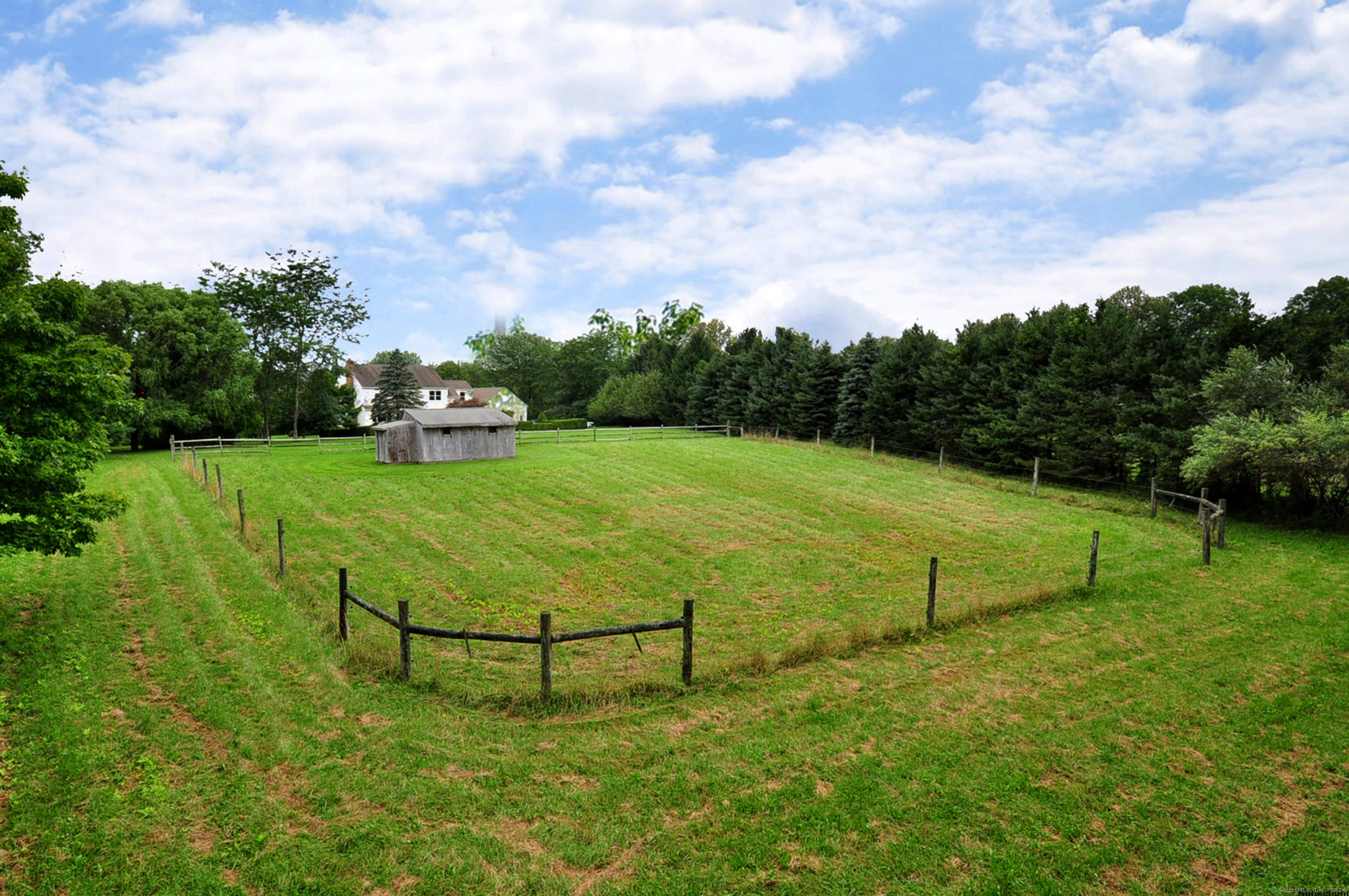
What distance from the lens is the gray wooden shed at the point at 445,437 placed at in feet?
117

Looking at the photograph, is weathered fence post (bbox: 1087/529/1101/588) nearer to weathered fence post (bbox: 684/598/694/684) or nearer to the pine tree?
weathered fence post (bbox: 684/598/694/684)

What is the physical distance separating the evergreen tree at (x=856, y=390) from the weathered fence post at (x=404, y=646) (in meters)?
37.3

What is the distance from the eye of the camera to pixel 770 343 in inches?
2206

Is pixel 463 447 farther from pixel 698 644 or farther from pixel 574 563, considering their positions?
pixel 698 644

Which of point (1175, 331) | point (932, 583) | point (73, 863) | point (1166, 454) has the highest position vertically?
point (1175, 331)

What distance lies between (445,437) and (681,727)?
31.1m

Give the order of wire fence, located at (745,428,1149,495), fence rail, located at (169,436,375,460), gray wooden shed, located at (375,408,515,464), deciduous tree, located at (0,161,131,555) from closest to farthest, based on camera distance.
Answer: deciduous tree, located at (0,161,131,555) → wire fence, located at (745,428,1149,495) → gray wooden shed, located at (375,408,515,464) → fence rail, located at (169,436,375,460)

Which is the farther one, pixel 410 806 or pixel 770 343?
pixel 770 343

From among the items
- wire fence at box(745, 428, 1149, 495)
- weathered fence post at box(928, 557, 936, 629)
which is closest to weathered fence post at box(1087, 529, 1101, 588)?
weathered fence post at box(928, 557, 936, 629)

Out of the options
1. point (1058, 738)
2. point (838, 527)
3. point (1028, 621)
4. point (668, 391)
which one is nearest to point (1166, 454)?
point (838, 527)

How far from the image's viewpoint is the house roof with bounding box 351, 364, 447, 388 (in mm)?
83375

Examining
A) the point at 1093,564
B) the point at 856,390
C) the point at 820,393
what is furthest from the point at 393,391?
the point at 1093,564

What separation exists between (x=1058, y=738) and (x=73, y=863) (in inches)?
403

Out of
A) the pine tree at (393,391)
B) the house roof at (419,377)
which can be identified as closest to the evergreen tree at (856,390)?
the pine tree at (393,391)
